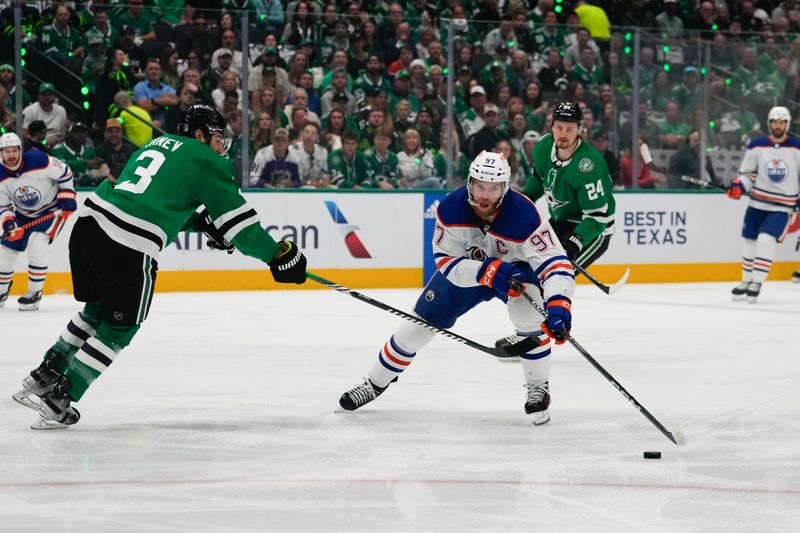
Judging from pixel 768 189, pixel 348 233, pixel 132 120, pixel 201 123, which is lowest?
pixel 348 233

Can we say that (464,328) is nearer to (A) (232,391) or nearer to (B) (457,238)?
(A) (232,391)

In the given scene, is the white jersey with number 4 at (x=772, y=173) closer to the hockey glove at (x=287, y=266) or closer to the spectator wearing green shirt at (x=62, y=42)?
the spectator wearing green shirt at (x=62, y=42)

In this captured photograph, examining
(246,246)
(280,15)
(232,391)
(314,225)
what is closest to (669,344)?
(232,391)

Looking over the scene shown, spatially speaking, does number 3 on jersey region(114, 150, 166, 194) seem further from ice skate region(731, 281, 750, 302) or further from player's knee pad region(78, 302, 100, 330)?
ice skate region(731, 281, 750, 302)

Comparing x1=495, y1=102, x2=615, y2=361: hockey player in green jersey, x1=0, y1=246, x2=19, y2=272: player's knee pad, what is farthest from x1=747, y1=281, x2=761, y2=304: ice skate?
x1=0, y1=246, x2=19, y2=272: player's knee pad

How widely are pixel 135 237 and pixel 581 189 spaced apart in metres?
2.71

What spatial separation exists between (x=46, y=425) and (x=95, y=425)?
6.8 inches

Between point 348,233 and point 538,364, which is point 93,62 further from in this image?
point 538,364

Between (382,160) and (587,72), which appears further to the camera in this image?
(587,72)

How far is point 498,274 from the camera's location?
4027 mm

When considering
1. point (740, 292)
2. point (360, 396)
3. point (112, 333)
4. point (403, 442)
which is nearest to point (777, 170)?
point (740, 292)

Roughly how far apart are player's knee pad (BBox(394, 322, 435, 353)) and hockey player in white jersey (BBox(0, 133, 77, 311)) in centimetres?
460

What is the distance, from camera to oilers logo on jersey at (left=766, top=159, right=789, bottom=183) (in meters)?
9.40

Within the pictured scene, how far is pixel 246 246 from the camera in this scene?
406 cm
